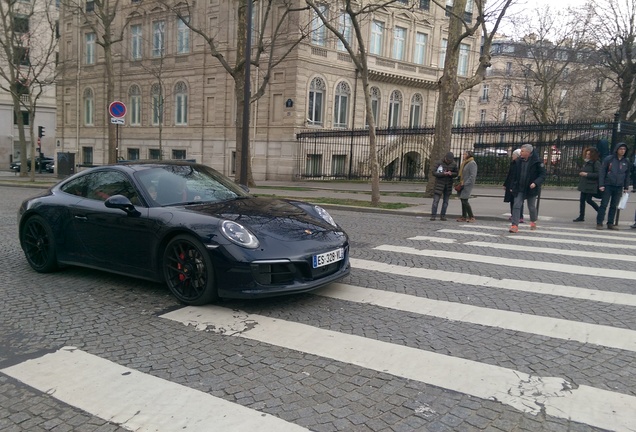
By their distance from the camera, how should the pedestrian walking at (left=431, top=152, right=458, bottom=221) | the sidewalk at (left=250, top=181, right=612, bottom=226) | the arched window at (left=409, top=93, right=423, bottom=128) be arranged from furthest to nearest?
the arched window at (left=409, top=93, right=423, bottom=128) → the sidewalk at (left=250, top=181, right=612, bottom=226) → the pedestrian walking at (left=431, top=152, right=458, bottom=221)

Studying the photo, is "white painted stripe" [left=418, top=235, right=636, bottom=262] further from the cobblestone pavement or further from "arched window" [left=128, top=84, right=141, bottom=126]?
"arched window" [left=128, top=84, right=141, bottom=126]

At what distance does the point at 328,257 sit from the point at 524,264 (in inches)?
142

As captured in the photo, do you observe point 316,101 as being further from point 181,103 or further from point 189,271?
point 189,271

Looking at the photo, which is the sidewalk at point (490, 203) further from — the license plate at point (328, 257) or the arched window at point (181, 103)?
the arched window at point (181, 103)

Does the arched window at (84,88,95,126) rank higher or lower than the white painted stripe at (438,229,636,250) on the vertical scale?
higher

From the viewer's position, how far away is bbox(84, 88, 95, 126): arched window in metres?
40.3

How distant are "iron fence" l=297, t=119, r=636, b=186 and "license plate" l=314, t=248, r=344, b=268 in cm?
1361

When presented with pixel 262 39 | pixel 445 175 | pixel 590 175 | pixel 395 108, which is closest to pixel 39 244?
pixel 445 175

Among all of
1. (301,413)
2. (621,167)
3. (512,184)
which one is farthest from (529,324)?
(621,167)

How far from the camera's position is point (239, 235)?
481 centimetres

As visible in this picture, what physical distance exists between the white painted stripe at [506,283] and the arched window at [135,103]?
3473cm

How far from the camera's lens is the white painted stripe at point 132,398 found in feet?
9.57

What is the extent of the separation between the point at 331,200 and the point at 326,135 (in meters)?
12.7

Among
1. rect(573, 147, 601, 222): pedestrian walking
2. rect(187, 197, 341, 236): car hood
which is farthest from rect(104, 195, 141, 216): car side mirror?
rect(573, 147, 601, 222): pedestrian walking
